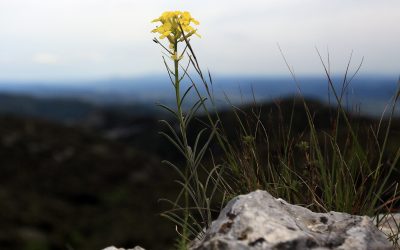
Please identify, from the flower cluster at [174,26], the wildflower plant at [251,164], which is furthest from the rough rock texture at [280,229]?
the flower cluster at [174,26]

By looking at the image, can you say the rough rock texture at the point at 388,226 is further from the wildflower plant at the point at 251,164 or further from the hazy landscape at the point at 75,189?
the hazy landscape at the point at 75,189

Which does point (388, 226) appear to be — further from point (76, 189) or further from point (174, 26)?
point (76, 189)

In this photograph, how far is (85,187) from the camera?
47.3m

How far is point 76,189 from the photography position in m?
47.0

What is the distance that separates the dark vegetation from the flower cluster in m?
20.7

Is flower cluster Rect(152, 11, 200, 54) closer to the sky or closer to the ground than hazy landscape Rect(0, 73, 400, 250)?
closer to the sky

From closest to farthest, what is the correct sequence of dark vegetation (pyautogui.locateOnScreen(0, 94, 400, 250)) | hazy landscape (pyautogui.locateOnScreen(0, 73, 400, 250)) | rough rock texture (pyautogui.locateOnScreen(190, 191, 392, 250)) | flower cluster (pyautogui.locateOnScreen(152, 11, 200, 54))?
1. rough rock texture (pyautogui.locateOnScreen(190, 191, 392, 250))
2. flower cluster (pyautogui.locateOnScreen(152, 11, 200, 54))
3. dark vegetation (pyautogui.locateOnScreen(0, 94, 400, 250))
4. hazy landscape (pyautogui.locateOnScreen(0, 73, 400, 250))

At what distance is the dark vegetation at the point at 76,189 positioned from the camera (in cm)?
3294

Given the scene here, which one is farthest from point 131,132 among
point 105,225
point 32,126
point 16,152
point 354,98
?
point 354,98

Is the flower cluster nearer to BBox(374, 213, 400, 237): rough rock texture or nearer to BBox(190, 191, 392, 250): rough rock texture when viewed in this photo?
BBox(190, 191, 392, 250): rough rock texture

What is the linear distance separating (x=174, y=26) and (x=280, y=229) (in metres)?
1.41

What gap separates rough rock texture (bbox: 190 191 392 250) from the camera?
2412 millimetres

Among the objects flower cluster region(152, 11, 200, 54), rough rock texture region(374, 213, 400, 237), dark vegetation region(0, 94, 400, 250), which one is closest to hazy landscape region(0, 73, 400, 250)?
dark vegetation region(0, 94, 400, 250)

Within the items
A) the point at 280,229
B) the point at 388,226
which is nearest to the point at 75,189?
the point at 388,226
